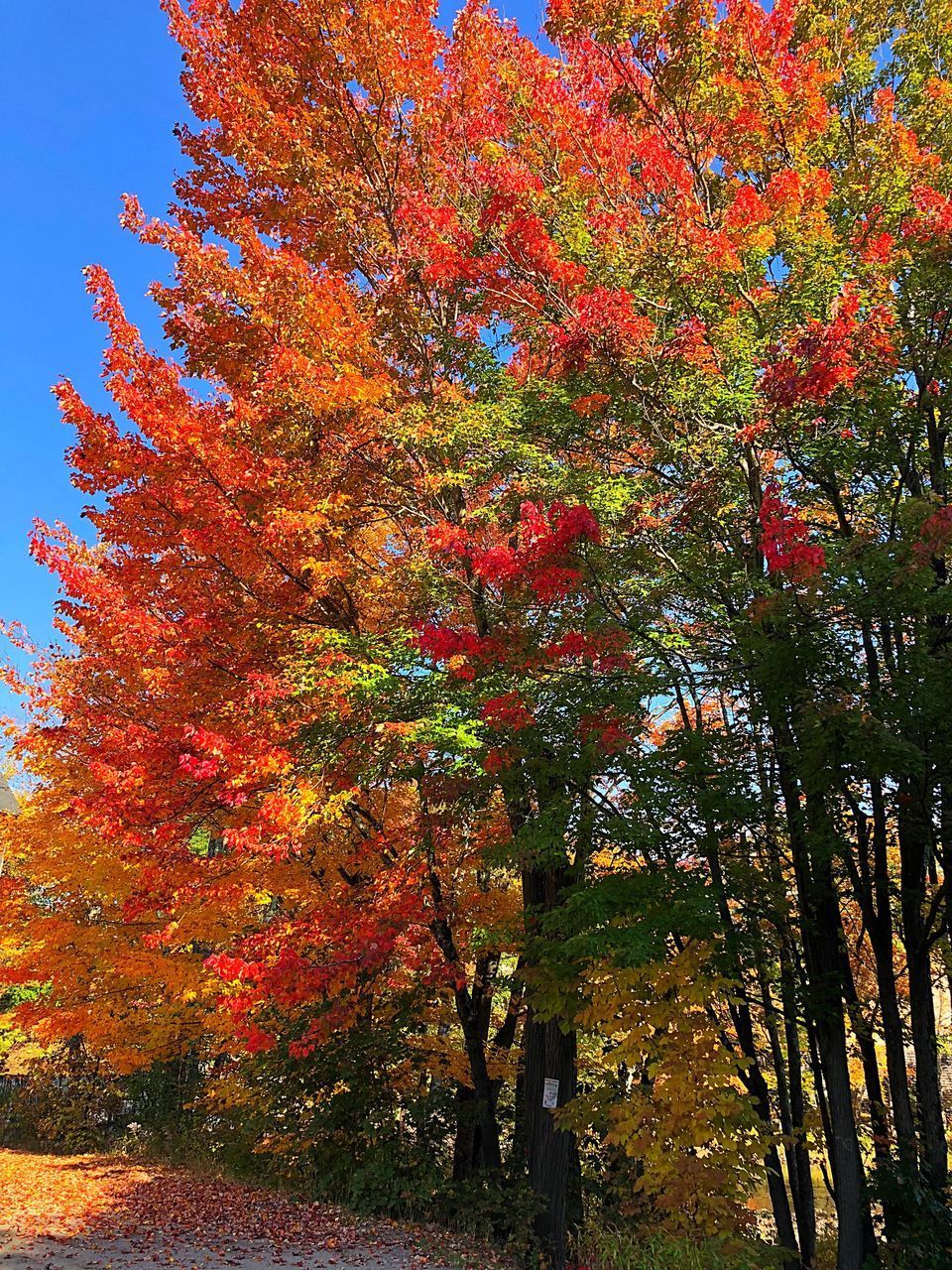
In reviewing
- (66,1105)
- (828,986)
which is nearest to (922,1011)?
(828,986)

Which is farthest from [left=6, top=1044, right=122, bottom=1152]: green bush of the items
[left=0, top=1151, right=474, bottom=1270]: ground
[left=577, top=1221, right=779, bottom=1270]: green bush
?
[left=577, top=1221, right=779, bottom=1270]: green bush

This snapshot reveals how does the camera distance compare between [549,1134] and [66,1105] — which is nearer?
[549,1134]

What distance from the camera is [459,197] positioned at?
31.2 ft

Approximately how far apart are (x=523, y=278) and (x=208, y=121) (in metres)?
5.41

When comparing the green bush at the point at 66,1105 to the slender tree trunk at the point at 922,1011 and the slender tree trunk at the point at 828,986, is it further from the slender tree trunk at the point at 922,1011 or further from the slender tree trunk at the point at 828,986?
the slender tree trunk at the point at 922,1011

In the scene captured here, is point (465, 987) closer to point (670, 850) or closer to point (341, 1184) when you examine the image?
point (341, 1184)

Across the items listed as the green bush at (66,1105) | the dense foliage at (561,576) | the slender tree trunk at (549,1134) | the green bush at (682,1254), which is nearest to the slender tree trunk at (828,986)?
the dense foliage at (561,576)

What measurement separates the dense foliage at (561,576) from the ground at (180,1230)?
4.21 ft

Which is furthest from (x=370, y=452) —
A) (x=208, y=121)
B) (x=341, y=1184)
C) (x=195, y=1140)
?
(x=195, y=1140)

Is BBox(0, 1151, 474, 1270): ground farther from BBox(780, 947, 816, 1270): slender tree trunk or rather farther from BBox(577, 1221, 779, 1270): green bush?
BBox(780, 947, 816, 1270): slender tree trunk

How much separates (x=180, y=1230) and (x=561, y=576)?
330 inches

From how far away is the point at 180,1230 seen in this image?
8.60 meters

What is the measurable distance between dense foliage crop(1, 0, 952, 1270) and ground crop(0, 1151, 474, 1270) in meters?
1.28

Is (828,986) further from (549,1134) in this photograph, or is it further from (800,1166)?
(549,1134)
